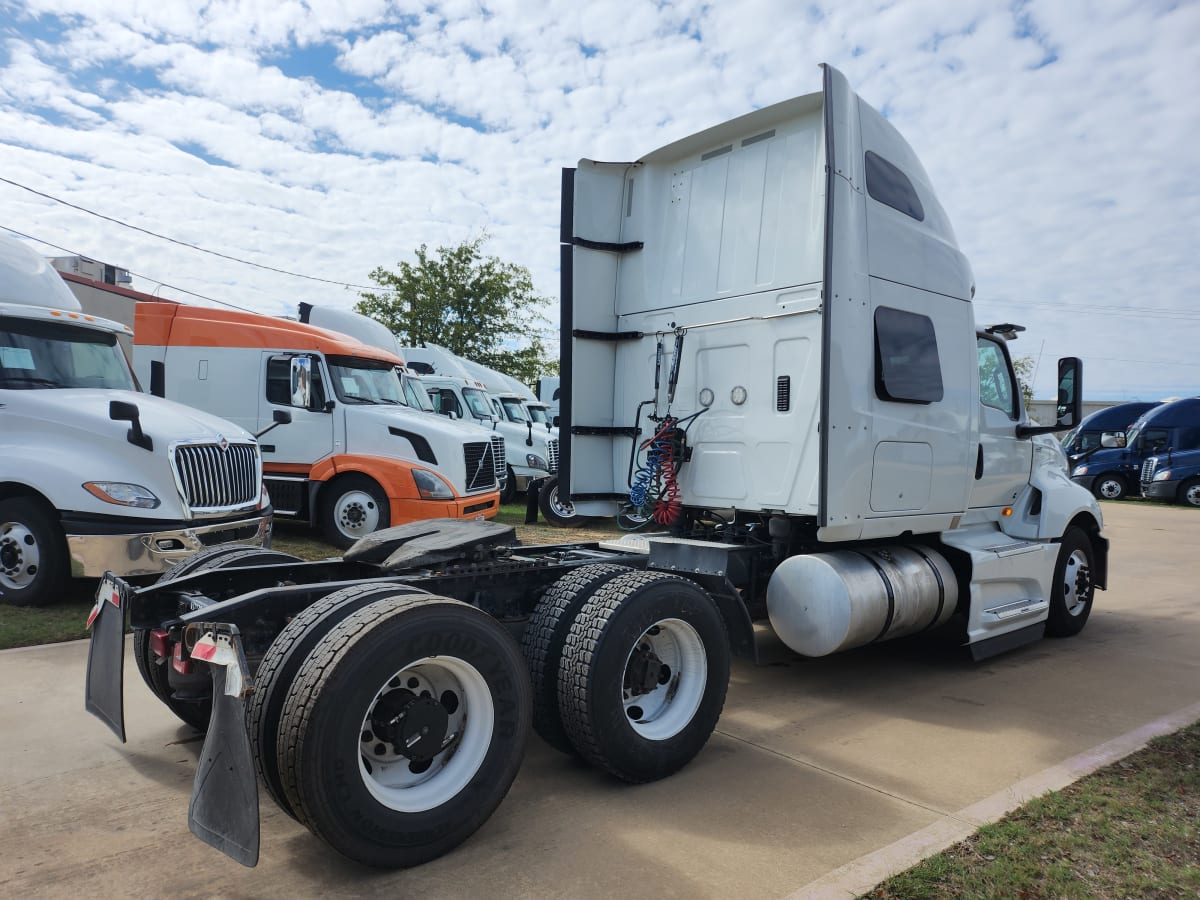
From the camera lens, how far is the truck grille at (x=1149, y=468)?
75.3ft

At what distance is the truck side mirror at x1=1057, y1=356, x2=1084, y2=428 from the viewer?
21.1ft

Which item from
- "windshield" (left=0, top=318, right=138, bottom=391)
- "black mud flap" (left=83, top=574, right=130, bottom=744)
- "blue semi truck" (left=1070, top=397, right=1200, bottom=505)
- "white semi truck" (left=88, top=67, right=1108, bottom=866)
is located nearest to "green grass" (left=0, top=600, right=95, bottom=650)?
"windshield" (left=0, top=318, right=138, bottom=391)

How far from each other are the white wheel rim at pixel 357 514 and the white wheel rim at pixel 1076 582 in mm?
7539

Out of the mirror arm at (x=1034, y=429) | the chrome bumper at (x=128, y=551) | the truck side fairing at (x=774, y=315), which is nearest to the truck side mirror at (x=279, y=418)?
the chrome bumper at (x=128, y=551)

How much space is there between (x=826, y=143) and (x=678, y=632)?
295 centimetres

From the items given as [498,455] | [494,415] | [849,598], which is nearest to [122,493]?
[849,598]

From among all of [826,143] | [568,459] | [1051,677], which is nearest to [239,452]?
→ [568,459]

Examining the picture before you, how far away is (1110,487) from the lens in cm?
2494

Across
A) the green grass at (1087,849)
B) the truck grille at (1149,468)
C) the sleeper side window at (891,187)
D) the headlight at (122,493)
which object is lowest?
the green grass at (1087,849)

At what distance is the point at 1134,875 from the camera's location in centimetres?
314

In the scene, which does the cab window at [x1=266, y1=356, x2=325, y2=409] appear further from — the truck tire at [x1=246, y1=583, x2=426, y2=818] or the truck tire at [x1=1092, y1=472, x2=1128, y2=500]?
the truck tire at [x1=1092, y1=472, x2=1128, y2=500]

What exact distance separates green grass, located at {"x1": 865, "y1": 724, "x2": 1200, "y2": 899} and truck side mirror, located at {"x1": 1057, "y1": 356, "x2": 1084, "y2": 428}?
325cm

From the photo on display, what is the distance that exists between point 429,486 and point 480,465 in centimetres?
105

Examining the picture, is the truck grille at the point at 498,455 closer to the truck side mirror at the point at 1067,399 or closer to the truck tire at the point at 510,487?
the truck tire at the point at 510,487
